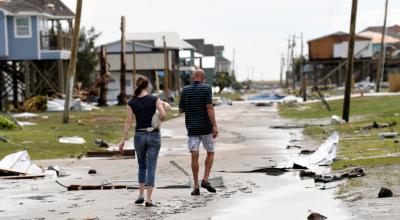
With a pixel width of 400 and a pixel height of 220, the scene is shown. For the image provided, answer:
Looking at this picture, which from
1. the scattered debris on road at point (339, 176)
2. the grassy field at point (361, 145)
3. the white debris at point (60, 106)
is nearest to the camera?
the scattered debris on road at point (339, 176)

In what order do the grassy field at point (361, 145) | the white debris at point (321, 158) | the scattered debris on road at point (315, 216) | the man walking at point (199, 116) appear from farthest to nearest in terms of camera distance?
the white debris at point (321, 158) → the grassy field at point (361, 145) → the man walking at point (199, 116) → the scattered debris on road at point (315, 216)

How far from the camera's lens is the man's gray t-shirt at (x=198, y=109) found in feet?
47.0

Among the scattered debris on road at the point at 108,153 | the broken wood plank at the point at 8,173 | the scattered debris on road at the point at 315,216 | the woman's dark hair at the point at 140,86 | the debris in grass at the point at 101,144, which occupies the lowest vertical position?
the debris in grass at the point at 101,144

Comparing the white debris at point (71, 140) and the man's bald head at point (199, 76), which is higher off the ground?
the man's bald head at point (199, 76)

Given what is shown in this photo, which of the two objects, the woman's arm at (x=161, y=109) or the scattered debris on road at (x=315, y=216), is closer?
the scattered debris on road at (x=315, y=216)

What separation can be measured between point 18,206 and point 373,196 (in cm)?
506

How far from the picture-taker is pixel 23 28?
178 ft

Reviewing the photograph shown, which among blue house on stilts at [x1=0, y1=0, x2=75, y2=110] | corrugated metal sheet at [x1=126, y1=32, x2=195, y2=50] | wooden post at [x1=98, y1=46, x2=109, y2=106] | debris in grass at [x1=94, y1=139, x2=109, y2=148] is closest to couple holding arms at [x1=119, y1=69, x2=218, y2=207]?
debris in grass at [x1=94, y1=139, x2=109, y2=148]

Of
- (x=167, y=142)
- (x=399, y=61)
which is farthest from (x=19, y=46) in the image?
(x=399, y=61)

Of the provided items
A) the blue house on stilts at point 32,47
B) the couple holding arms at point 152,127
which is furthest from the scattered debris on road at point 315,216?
the blue house on stilts at point 32,47

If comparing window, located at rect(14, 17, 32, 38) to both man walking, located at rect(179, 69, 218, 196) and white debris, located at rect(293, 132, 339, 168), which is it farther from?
man walking, located at rect(179, 69, 218, 196)

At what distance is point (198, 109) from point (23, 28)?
→ 137 feet

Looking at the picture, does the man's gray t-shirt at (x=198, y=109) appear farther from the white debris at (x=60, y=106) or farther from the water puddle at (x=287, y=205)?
the white debris at (x=60, y=106)

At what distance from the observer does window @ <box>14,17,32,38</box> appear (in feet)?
178
